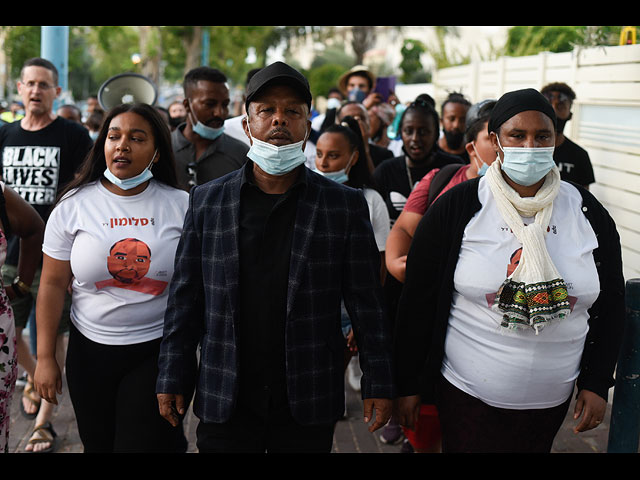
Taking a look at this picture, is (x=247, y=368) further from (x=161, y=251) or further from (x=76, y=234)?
(x=76, y=234)

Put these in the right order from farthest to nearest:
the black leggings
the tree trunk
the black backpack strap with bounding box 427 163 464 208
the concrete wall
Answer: the tree trunk < the concrete wall < the black backpack strap with bounding box 427 163 464 208 < the black leggings

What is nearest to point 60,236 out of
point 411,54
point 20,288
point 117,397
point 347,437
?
point 20,288

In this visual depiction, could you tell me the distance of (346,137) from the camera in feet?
15.5

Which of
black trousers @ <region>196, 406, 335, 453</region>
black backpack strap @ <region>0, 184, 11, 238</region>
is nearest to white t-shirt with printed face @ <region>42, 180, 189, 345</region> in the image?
black backpack strap @ <region>0, 184, 11, 238</region>

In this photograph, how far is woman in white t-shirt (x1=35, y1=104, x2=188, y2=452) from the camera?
3211mm

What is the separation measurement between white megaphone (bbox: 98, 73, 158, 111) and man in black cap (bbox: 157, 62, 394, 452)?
2.63 m

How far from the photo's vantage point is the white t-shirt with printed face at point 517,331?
2.72m

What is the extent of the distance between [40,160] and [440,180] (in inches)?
122

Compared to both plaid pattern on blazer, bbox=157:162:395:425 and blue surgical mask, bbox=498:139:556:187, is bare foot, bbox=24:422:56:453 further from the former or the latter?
blue surgical mask, bbox=498:139:556:187

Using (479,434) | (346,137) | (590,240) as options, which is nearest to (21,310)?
(346,137)

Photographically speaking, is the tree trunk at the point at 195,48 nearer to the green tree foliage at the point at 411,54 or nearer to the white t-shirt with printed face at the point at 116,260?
the green tree foliage at the point at 411,54

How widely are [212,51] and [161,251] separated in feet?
109

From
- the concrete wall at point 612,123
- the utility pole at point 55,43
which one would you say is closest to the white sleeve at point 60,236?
the concrete wall at point 612,123

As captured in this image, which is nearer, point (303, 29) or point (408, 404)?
point (408, 404)
